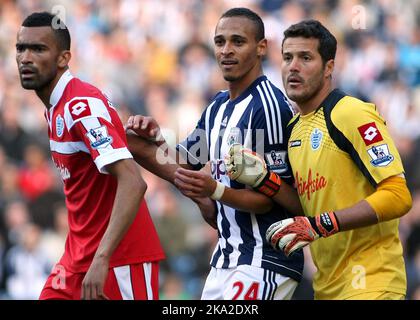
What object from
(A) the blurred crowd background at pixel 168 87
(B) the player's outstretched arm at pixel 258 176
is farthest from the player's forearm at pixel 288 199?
(A) the blurred crowd background at pixel 168 87

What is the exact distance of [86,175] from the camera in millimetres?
6066

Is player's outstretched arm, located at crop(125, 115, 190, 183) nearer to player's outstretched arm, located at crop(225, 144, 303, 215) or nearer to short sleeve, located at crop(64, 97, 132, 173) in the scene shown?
short sleeve, located at crop(64, 97, 132, 173)

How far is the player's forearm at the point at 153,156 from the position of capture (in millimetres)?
6883

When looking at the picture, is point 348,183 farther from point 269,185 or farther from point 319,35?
point 319,35

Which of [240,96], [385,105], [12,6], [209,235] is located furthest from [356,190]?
[12,6]

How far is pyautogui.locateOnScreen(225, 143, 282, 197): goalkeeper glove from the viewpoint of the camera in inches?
239

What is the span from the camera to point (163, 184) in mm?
12133

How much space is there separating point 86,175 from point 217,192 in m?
0.84

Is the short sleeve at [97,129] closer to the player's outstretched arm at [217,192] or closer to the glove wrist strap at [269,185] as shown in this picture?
the player's outstretched arm at [217,192]

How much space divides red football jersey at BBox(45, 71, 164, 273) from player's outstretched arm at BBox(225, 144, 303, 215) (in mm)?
681

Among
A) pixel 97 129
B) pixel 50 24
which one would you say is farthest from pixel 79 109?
pixel 50 24

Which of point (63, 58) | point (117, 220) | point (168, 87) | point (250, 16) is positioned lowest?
point (117, 220)

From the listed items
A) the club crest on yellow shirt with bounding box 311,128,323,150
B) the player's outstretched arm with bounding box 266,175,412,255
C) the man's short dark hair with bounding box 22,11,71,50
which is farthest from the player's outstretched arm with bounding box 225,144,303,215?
the man's short dark hair with bounding box 22,11,71,50
